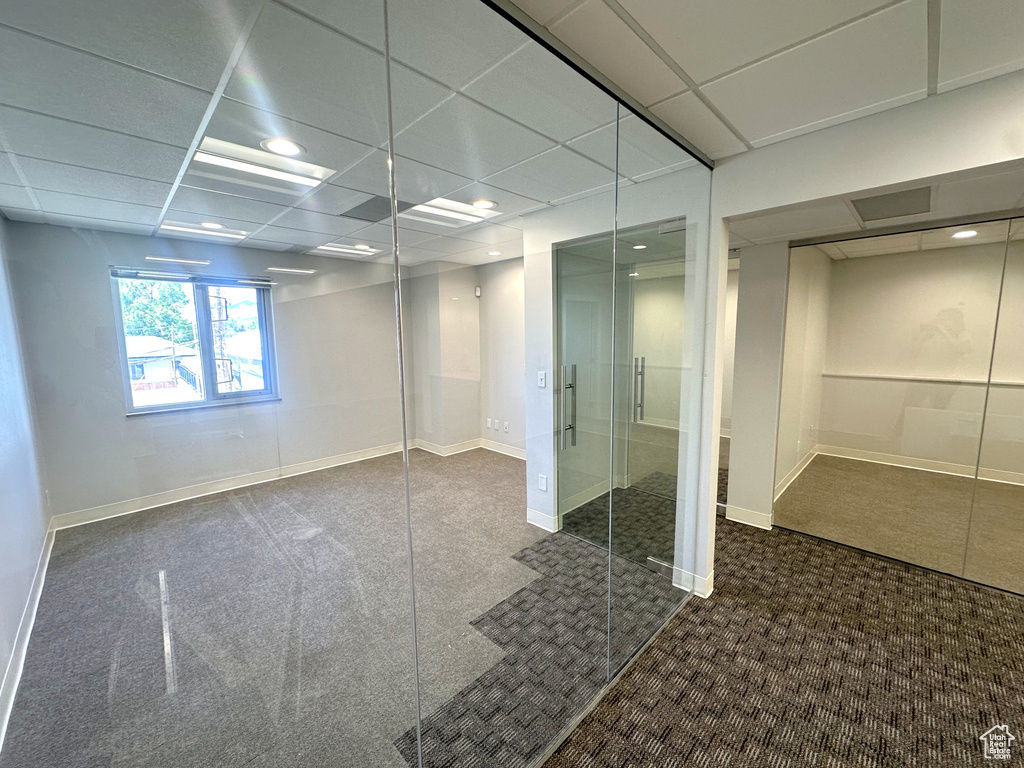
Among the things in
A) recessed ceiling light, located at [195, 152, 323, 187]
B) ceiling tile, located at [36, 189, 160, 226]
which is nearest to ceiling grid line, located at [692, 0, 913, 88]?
recessed ceiling light, located at [195, 152, 323, 187]

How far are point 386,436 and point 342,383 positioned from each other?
0.78ft

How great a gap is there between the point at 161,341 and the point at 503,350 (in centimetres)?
148

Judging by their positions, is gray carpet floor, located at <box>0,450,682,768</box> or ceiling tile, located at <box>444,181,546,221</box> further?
ceiling tile, located at <box>444,181,546,221</box>

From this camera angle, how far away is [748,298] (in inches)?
144

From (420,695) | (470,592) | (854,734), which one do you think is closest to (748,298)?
(854,734)

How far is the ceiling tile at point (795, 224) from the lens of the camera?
266 cm

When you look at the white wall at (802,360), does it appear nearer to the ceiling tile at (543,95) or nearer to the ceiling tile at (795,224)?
the ceiling tile at (795,224)

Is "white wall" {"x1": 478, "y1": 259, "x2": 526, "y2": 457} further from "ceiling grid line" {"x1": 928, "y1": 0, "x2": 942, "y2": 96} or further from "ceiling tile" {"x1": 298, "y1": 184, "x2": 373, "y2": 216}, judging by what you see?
"ceiling grid line" {"x1": 928, "y1": 0, "x2": 942, "y2": 96}

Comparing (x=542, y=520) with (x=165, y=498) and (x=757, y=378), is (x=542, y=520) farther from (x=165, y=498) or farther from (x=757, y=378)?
(x=757, y=378)

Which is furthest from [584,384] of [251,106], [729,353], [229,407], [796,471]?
[729,353]

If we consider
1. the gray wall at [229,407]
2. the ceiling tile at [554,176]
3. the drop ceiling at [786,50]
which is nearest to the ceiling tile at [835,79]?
the drop ceiling at [786,50]

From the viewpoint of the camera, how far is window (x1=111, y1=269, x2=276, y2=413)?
966mm

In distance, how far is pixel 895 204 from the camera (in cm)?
256
